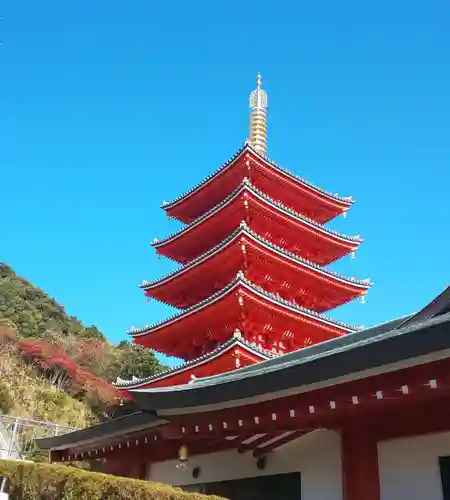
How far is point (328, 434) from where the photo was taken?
280 inches

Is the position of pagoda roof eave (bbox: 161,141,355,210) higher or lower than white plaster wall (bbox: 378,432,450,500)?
higher

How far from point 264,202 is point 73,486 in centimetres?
1369

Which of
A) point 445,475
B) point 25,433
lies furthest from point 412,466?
point 25,433

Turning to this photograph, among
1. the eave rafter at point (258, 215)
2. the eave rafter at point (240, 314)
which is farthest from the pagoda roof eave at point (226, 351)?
the eave rafter at point (258, 215)

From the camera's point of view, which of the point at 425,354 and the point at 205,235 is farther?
the point at 205,235

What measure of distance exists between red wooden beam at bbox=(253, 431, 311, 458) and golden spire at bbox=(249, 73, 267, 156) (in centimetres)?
1594

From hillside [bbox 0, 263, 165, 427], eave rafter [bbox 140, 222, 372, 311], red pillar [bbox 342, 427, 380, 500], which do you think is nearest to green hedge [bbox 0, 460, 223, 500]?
red pillar [bbox 342, 427, 380, 500]

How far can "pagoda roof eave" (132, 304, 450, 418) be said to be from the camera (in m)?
4.83

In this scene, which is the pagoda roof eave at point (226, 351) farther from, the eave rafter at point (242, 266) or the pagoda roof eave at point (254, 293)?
the eave rafter at point (242, 266)

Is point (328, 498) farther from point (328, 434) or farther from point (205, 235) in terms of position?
point (205, 235)

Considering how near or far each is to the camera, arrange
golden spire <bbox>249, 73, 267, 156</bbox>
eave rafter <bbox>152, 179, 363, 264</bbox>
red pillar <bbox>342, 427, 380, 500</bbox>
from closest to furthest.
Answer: red pillar <bbox>342, 427, 380, 500</bbox>
eave rafter <bbox>152, 179, 363, 264</bbox>
golden spire <bbox>249, 73, 267, 156</bbox>

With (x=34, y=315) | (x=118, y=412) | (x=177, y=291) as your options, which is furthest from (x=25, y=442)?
(x=34, y=315)

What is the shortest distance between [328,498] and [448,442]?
5.70 ft

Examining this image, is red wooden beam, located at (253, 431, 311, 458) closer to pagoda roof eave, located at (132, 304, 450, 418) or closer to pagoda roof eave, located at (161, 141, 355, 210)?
pagoda roof eave, located at (132, 304, 450, 418)
